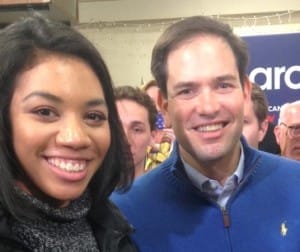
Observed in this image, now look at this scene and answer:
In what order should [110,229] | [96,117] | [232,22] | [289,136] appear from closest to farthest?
[96,117] → [110,229] → [289,136] → [232,22]

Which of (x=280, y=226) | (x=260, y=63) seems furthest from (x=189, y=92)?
(x=260, y=63)

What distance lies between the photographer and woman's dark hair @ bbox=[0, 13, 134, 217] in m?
1.25

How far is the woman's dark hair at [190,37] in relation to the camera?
70.4 inches

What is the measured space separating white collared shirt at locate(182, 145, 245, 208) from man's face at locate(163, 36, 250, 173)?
0.12ft

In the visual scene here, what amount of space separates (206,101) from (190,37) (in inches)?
9.2

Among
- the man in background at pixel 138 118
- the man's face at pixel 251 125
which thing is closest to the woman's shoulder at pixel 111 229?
the man in background at pixel 138 118

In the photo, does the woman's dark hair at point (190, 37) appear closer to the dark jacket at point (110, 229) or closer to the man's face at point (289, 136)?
the dark jacket at point (110, 229)

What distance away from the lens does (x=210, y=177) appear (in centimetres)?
174

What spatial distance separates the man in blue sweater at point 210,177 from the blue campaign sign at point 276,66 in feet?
8.75

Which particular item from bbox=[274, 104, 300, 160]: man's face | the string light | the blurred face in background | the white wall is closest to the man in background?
the blurred face in background

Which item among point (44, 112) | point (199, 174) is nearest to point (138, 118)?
point (199, 174)

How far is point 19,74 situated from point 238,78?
0.75 metres

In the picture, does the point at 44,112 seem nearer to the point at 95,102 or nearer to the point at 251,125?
the point at 95,102

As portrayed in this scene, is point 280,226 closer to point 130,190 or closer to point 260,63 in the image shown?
point 130,190
